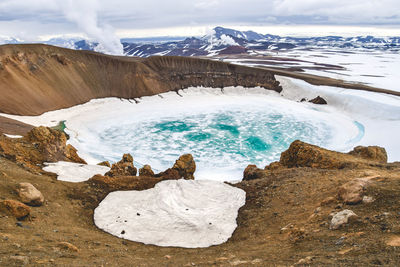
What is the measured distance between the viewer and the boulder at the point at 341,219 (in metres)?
7.37

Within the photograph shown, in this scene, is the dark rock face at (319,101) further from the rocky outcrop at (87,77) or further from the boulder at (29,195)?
the boulder at (29,195)

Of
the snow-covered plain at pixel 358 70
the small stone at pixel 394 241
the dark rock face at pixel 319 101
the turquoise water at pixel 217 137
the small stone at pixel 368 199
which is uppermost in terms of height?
the small stone at pixel 394 241

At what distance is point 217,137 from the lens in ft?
120

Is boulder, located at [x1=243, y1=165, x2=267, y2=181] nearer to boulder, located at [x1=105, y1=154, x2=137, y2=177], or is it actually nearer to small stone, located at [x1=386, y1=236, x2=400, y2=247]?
boulder, located at [x1=105, y1=154, x2=137, y2=177]

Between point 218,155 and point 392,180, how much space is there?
22.0 m

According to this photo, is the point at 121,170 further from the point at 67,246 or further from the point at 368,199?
the point at 368,199

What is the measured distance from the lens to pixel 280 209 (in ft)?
34.1

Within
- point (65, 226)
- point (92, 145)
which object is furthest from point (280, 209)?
point (92, 145)

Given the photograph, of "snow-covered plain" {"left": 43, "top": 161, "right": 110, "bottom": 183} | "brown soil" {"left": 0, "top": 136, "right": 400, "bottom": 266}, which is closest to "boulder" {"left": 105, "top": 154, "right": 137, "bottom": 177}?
"snow-covered plain" {"left": 43, "top": 161, "right": 110, "bottom": 183}

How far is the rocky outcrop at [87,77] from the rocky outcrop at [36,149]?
24923 millimetres

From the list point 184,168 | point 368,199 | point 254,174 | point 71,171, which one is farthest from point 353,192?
point 71,171

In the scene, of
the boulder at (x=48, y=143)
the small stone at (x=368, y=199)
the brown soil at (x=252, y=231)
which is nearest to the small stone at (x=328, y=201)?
the brown soil at (x=252, y=231)

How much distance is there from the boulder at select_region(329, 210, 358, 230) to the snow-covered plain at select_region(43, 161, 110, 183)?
10.6 metres

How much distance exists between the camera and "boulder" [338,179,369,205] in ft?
27.9
